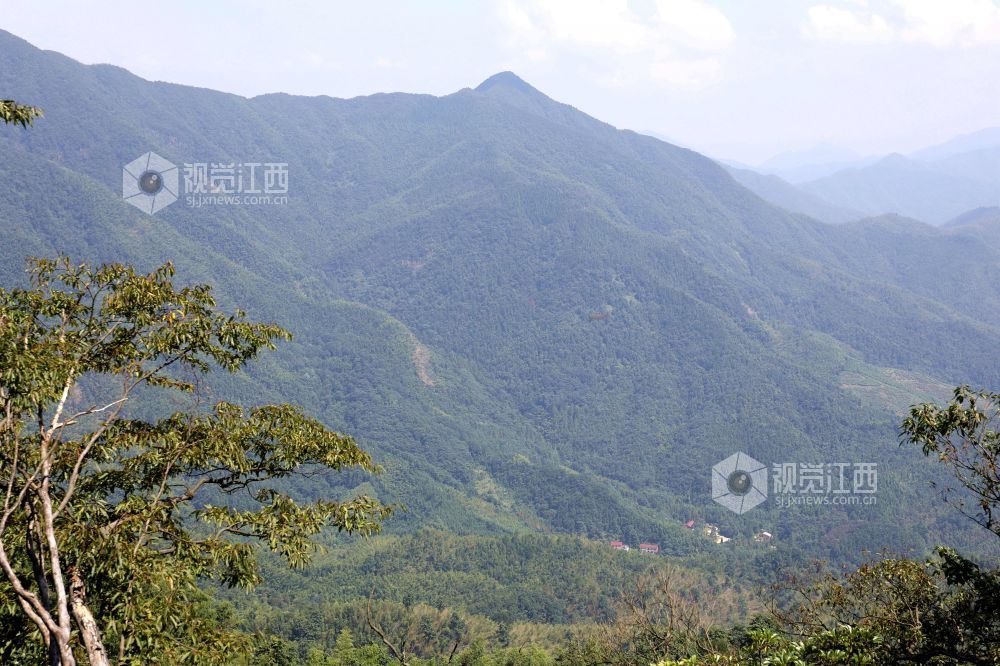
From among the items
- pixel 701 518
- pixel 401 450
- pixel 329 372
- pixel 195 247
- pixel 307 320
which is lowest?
pixel 701 518

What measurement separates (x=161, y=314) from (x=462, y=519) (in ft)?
409

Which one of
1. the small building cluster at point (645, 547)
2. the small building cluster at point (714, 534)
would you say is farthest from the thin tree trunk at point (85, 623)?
the small building cluster at point (714, 534)

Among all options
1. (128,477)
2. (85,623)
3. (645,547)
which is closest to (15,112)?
(128,477)

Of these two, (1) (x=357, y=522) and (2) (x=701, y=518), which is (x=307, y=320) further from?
(1) (x=357, y=522)

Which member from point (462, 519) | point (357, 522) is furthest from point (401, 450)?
point (357, 522)

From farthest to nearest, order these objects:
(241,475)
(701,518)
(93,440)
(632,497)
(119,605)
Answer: (632,497) → (701,518) → (241,475) → (93,440) → (119,605)

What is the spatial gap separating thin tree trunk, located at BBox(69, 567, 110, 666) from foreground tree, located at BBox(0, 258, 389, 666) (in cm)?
2

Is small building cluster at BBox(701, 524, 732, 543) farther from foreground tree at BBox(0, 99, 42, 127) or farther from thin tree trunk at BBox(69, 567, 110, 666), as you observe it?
foreground tree at BBox(0, 99, 42, 127)

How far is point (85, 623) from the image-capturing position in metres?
7.90

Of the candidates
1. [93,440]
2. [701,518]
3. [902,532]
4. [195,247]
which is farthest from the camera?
[195,247]

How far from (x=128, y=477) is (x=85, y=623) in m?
2.80

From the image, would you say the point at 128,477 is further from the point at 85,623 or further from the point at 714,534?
the point at 714,534

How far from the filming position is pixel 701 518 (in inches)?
5556

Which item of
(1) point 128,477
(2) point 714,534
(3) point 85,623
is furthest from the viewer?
(2) point 714,534
